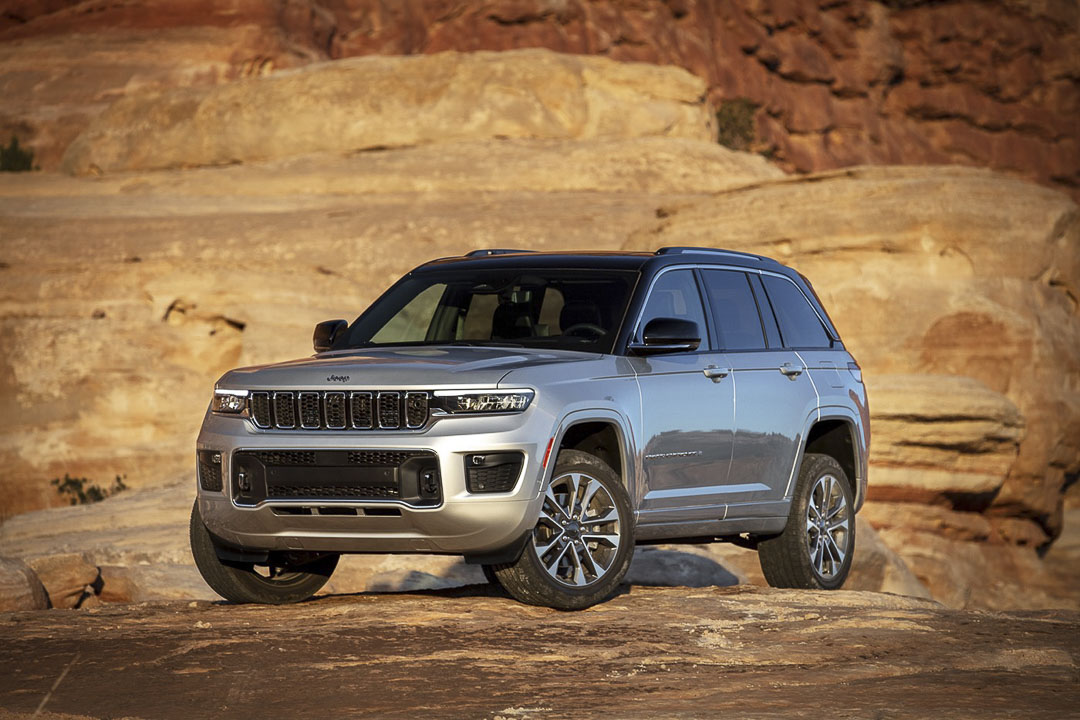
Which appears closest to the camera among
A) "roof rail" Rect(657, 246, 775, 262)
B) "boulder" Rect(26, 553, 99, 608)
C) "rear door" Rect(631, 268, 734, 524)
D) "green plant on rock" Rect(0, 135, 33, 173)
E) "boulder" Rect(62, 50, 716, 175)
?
"rear door" Rect(631, 268, 734, 524)

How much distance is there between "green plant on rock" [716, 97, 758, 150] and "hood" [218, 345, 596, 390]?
65.2 meters

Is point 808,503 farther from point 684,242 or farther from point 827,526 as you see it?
point 684,242

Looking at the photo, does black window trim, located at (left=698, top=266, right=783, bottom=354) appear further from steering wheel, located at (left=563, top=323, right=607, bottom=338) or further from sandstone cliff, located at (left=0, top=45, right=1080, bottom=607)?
sandstone cliff, located at (left=0, top=45, right=1080, bottom=607)

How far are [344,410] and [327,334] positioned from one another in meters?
1.73

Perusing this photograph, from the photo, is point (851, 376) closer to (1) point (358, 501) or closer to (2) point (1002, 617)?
(2) point (1002, 617)

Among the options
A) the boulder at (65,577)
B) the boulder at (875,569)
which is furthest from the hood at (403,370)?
the boulder at (875,569)

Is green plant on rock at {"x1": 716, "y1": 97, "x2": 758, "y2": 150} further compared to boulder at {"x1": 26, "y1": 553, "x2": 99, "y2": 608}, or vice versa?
green plant on rock at {"x1": 716, "y1": 97, "x2": 758, "y2": 150}

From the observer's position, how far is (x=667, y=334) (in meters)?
7.99

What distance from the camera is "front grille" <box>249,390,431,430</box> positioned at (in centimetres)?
719

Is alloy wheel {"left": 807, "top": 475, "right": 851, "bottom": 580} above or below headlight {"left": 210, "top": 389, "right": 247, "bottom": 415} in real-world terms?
below

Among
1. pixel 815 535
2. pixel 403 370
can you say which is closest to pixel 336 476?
pixel 403 370

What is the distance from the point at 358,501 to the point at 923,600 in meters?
3.80

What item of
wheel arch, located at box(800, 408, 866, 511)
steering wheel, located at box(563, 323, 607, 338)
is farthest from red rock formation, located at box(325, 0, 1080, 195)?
steering wheel, located at box(563, 323, 607, 338)

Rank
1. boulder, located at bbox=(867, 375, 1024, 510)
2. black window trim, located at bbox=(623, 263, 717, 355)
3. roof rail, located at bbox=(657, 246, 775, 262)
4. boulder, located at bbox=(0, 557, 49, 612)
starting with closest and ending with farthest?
1. black window trim, located at bbox=(623, 263, 717, 355)
2. roof rail, located at bbox=(657, 246, 775, 262)
3. boulder, located at bbox=(0, 557, 49, 612)
4. boulder, located at bbox=(867, 375, 1024, 510)
